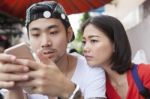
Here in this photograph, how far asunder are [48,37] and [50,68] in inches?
22.8

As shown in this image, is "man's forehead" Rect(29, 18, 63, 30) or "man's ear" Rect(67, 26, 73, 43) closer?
"man's forehead" Rect(29, 18, 63, 30)

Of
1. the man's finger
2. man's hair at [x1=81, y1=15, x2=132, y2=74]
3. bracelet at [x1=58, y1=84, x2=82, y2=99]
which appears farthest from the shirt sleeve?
the man's finger

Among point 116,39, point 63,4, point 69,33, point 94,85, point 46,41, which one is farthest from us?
point 63,4

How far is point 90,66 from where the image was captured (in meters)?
2.01

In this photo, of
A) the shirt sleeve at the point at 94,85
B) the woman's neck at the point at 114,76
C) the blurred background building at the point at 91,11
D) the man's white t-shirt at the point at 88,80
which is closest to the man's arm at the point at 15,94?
the man's white t-shirt at the point at 88,80

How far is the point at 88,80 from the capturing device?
6.16 ft

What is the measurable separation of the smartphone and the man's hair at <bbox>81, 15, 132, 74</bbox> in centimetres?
96

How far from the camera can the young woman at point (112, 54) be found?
81.1 inches

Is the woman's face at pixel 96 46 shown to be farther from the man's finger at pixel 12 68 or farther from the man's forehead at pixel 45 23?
the man's finger at pixel 12 68

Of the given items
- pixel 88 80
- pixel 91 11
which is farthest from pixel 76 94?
pixel 91 11

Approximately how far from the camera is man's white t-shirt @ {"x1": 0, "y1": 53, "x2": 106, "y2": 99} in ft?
5.91

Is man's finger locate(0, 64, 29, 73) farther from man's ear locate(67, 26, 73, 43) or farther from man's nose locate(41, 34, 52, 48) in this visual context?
man's ear locate(67, 26, 73, 43)

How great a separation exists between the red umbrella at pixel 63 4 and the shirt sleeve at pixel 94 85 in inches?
27.8

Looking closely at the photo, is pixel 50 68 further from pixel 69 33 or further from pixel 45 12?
pixel 69 33
